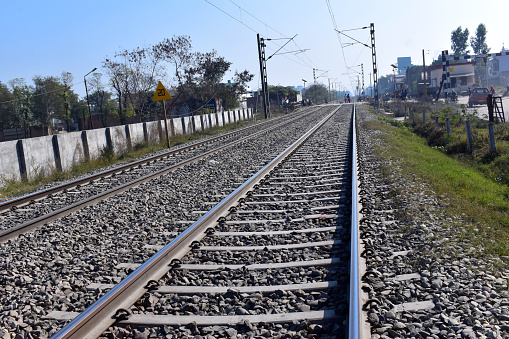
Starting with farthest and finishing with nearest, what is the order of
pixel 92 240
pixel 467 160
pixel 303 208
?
pixel 467 160, pixel 303 208, pixel 92 240

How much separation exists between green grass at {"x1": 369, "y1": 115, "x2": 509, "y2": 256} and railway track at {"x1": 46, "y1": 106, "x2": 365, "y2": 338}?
142cm

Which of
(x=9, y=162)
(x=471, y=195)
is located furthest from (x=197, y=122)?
(x=471, y=195)

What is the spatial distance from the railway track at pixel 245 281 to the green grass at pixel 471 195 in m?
1.42

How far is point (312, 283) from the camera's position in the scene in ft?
14.2

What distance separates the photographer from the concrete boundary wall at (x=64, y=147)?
14414 millimetres

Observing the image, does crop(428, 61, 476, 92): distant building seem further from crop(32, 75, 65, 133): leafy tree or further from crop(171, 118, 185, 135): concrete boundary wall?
crop(171, 118, 185, 135): concrete boundary wall

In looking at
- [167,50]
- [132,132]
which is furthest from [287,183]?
[167,50]

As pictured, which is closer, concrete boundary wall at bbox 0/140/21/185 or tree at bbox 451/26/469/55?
concrete boundary wall at bbox 0/140/21/185

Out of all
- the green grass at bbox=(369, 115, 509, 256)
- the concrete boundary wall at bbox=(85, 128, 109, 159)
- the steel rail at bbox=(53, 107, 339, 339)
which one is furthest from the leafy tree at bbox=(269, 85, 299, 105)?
the steel rail at bbox=(53, 107, 339, 339)

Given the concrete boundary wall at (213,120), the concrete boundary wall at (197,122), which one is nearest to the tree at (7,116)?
the concrete boundary wall at (213,120)

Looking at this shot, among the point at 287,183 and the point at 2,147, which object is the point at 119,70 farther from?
the point at 287,183

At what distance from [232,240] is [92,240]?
6.53 ft

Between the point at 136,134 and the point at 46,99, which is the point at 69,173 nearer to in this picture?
the point at 136,134

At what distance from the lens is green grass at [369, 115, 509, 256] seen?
5.50 metres
